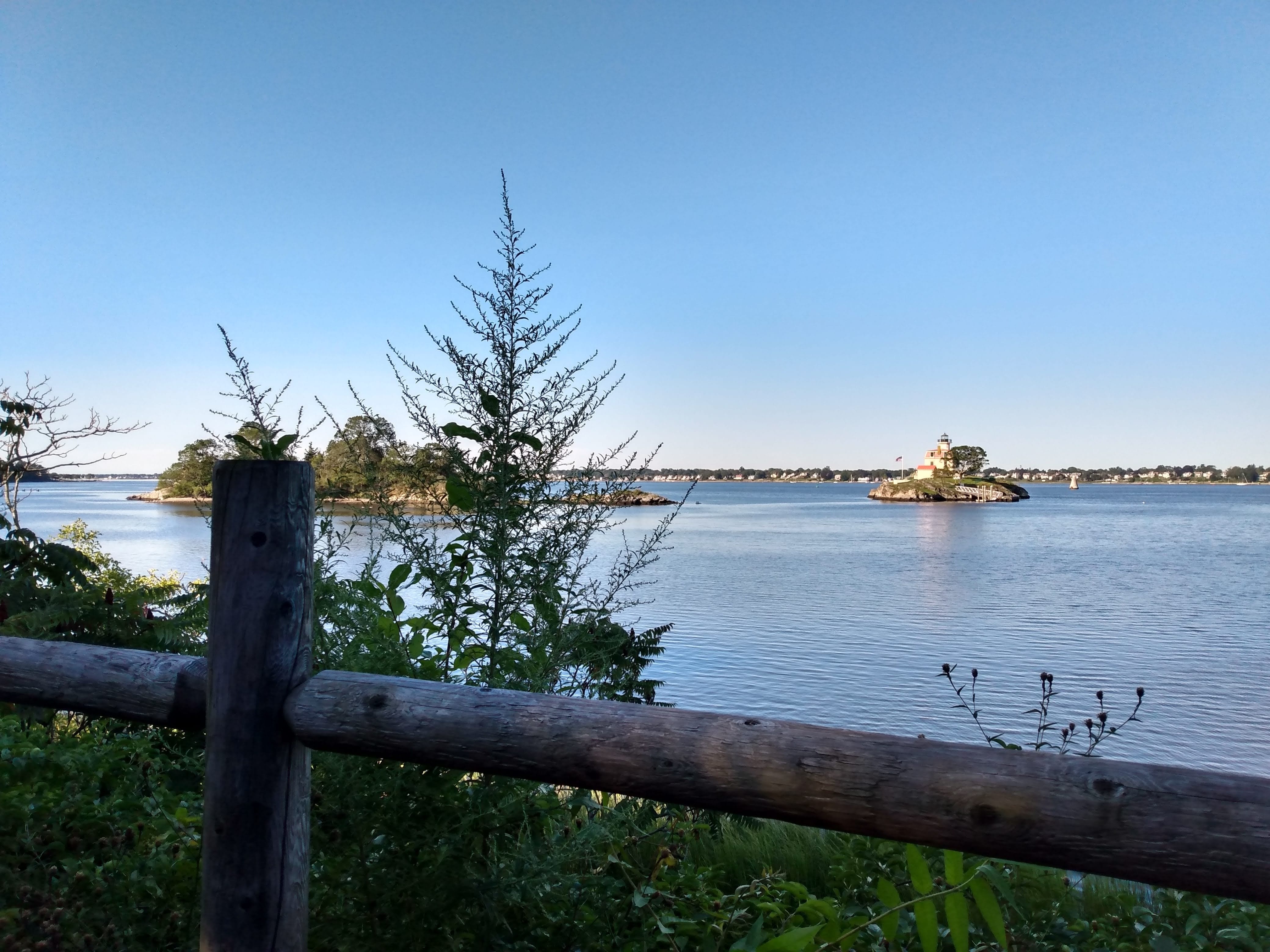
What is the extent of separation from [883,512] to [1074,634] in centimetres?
8054

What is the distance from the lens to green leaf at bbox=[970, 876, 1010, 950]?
5.53 feet

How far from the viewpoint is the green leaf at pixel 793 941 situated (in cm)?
191

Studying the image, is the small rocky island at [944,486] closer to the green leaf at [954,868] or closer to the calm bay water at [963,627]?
the calm bay water at [963,627]

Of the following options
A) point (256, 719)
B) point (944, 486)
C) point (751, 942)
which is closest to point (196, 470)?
point (256, 719)

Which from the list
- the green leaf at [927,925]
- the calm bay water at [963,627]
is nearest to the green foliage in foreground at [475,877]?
the green leaf at [927,925]

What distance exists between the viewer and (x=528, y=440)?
288 centimetres

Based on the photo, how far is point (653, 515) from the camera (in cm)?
6588

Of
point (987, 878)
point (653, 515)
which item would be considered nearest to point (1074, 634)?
point (987, 878)

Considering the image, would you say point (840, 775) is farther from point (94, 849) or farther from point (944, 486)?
point (944, 486)

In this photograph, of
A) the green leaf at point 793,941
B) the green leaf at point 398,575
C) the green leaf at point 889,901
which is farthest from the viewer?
the green leaf at point 398,575

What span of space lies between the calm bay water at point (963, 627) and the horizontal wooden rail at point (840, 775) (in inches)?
319

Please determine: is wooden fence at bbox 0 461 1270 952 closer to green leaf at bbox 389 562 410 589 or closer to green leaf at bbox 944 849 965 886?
green leaf at bbox 944 849 965 886

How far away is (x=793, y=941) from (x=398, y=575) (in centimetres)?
154

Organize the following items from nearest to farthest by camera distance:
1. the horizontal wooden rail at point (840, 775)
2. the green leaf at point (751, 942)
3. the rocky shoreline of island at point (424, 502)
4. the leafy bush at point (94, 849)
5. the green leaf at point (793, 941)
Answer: the horizontal wooden rail at point (840, 775) < the green leaf at point (793, 941) < the green leaf at point (751, 942) < the leafy bush at point (94, 849) < the rocky shoreline of island at point (424, 502)
